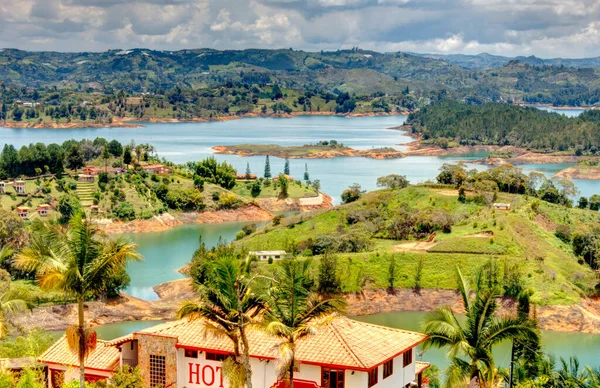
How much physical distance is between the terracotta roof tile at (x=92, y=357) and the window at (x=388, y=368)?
21.1 ft

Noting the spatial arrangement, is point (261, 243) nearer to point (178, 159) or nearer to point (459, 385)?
point (459, 385)

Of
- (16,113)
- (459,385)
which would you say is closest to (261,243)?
(459,385)

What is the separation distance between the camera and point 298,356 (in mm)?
17953

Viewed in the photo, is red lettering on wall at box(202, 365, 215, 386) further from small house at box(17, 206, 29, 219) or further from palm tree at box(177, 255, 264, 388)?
small house at box(17, 206, 29, 219)

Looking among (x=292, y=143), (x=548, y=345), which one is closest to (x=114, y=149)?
(x=548, y=345)

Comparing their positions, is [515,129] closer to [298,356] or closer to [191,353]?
[191,353]

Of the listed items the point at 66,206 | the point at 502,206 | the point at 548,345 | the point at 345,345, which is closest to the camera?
the point at 345,345

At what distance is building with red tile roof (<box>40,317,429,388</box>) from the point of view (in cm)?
1777

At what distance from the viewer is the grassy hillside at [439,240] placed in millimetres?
48156

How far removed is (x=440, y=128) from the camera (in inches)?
6506

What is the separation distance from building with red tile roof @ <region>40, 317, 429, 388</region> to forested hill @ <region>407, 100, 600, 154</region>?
125884mm

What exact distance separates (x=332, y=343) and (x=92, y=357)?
653cm

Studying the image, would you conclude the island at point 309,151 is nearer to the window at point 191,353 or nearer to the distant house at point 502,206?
the distant house at point 502,206

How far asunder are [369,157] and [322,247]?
87.3 metres
